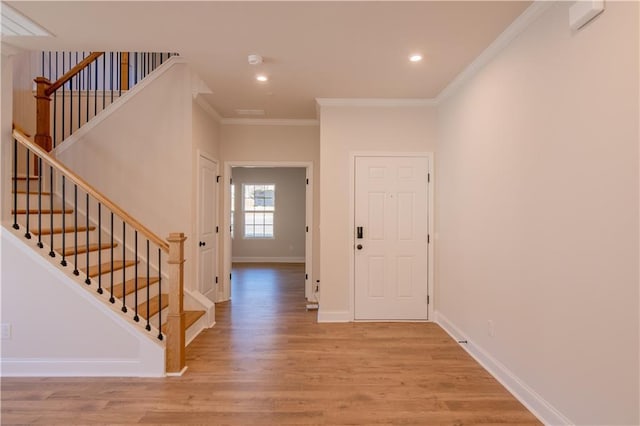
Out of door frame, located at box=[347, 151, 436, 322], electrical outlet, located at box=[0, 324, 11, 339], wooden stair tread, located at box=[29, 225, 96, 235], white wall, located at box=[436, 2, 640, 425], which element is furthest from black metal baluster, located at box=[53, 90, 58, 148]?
white wall, located at box=[436, 2, 640, 425]

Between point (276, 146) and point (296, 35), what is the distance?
272 centimetres

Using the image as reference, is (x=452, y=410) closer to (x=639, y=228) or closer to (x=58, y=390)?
(x=639, y=228)

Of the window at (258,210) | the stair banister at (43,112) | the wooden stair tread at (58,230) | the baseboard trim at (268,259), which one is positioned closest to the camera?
the wooden stair tread at (58,230)

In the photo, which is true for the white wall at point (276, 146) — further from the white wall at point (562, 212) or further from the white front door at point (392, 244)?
the white wall at point (562, 212)

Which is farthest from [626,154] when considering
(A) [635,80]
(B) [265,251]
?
(B) [265,251]

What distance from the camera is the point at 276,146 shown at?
5.42 m

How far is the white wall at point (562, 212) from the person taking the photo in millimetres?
1739

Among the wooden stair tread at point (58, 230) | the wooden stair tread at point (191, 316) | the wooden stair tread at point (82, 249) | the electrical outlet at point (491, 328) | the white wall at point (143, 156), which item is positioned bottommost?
the wooden stair tread at point (191, 316)

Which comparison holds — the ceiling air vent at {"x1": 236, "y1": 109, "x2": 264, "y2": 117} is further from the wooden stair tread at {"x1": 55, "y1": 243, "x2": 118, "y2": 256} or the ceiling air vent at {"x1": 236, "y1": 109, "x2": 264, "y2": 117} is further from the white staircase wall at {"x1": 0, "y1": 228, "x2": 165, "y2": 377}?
the white staircase wall at {"x1": 0, "y1": 228, "x2": 165, "y2": 377}

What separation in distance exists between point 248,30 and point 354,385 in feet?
9.30

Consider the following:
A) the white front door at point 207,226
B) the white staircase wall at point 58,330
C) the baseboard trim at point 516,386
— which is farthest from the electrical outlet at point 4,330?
the baseboard trim at point 516,386

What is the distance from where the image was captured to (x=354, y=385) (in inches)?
109

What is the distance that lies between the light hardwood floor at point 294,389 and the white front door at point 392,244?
0.55 meters

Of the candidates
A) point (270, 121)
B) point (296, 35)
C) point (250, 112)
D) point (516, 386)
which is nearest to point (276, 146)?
point (270, 121)
